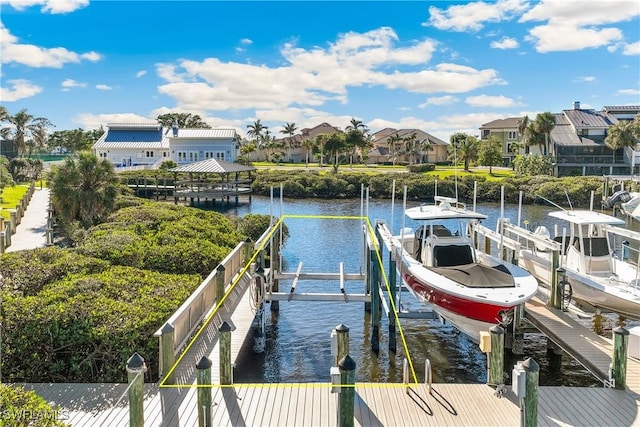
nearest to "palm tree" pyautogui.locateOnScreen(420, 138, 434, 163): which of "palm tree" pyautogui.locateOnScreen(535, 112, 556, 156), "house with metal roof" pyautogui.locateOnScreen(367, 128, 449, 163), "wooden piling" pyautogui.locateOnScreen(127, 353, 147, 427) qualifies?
"house with metal roof" pyautogui.locateOnScreen(367, 128, 449, 163)

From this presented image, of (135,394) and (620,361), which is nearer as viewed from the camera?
(135,394)

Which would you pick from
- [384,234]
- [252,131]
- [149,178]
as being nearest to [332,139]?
[149,178]

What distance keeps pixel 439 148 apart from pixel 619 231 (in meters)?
90.3

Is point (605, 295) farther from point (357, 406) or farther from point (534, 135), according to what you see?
point (534, 135)

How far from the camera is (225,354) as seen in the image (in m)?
10.4

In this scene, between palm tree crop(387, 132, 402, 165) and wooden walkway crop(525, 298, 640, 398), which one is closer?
wooden walkway crop(525, 298, 640, 398)

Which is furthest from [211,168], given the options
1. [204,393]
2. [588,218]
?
[204,393]

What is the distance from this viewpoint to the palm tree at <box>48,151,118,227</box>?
99.8ft

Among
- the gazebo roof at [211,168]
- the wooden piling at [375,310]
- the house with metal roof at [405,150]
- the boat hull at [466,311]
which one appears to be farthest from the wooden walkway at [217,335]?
the house with metal roof at [405,150]

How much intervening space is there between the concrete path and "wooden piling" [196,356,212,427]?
62.6 feet

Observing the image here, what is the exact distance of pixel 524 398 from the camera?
899 cm

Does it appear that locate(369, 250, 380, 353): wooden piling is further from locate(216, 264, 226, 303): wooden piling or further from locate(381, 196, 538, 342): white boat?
locate(216, 264, 226, 303): wooden piling

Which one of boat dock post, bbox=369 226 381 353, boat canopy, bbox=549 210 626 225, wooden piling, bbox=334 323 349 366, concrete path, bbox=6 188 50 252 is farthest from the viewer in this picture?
concrete path, bbox=6 188 50 252

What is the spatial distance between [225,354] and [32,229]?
26.0 m
